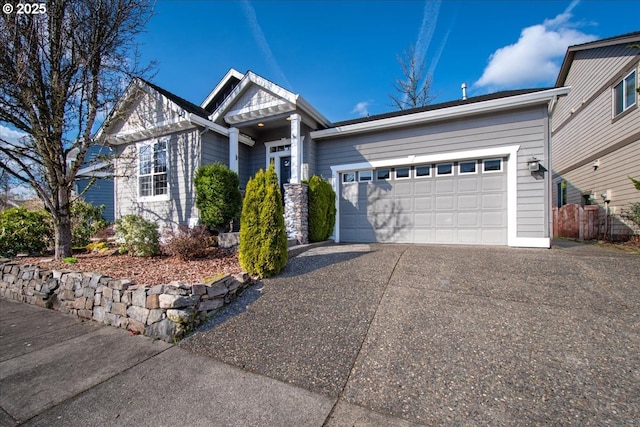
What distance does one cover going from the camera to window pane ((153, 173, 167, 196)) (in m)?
8.71

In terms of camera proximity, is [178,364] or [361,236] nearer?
[178,364]

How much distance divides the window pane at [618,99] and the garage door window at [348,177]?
911 centimetres

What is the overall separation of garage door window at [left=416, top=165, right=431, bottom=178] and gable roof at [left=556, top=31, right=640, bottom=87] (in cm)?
794

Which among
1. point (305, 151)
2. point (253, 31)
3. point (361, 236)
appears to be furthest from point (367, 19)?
point (361, 236)

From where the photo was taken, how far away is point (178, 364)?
2746 mm

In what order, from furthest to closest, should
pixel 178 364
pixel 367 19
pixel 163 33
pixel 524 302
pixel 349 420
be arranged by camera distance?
pixel 367 19, pixel 163 33, pixel 524 302, pixel 178 364, pixel 349 420

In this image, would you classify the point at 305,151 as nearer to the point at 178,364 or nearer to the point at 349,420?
the point at 178,364

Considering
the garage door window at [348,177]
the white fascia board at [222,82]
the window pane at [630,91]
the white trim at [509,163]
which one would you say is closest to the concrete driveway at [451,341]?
the white trim at [509,163]

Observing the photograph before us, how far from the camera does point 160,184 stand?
8773mm

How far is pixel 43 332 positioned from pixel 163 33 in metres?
8.01

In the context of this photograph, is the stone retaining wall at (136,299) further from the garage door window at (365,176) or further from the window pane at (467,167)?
the window pane at (467,167)

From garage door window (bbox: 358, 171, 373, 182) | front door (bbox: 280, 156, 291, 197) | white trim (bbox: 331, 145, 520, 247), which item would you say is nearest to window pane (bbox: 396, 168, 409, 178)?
white trim (bbox: 331, 145, 520, 247)

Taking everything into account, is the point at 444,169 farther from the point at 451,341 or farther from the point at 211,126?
the point at 211,126

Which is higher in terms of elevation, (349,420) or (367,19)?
(367,19)
